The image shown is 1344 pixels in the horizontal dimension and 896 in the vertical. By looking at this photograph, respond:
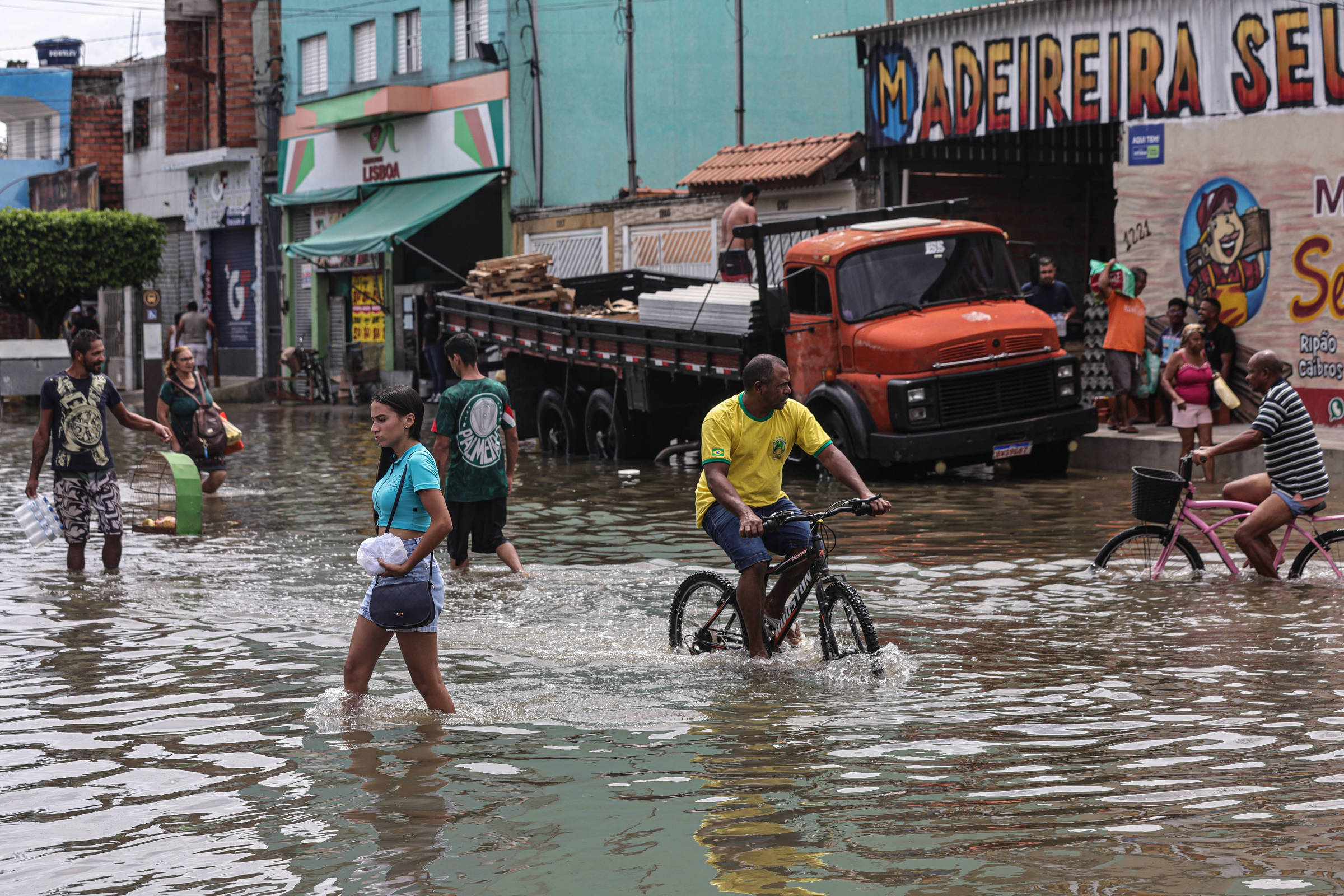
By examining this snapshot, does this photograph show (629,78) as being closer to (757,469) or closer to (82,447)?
(82,447)

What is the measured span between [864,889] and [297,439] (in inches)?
830

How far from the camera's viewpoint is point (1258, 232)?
1920cm

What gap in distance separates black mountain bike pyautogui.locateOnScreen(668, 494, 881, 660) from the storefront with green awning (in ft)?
77.1

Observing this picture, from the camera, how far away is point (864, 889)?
4.83 meters

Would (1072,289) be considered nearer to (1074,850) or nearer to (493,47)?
(493,47)

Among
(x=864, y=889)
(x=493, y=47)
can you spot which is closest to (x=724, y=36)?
(x=493, y=47)

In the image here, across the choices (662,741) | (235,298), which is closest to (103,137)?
(235,298)

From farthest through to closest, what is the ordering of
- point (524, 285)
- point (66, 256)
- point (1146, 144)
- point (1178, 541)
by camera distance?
point (66, 256)
point (524, 285)
point (1146, 144)
point (1178, 541)

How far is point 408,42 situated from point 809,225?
1965 centimetres

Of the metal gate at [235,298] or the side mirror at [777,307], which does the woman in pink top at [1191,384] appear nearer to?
the side mirror at [777,307]

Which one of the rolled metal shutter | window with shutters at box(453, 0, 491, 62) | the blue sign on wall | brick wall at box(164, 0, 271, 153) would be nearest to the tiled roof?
the blue sign on wall

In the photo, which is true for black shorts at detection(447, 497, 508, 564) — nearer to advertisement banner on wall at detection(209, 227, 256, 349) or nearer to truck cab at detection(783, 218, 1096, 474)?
truck cab at detection(783, 218, 1096, 474)

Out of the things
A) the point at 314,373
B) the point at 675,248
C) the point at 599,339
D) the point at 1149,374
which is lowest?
the point at 1149,374

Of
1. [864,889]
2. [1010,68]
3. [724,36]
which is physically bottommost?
[864,889]
